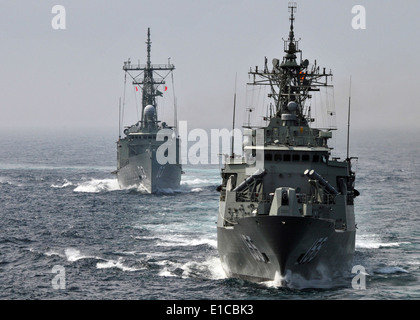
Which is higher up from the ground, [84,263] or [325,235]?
[325,235]

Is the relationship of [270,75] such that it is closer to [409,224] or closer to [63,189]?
[409,224]

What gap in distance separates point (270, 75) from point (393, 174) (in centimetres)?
5103

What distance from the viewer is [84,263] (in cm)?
4406

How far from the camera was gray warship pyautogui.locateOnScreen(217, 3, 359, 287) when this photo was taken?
3672 cm

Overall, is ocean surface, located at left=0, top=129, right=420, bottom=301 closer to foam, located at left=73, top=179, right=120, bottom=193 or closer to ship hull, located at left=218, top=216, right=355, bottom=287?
foam, located at left=73, top=179, right=120, bottom=193

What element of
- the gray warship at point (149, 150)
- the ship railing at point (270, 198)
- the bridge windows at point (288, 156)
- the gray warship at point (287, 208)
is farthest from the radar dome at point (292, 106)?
the gray warship at point (149, 150)

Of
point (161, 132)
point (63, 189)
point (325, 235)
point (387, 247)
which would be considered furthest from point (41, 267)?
point (161, 132)

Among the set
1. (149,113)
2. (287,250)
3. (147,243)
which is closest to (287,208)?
(287,250)

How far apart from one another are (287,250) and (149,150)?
171 ft

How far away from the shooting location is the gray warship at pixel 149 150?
283 ft

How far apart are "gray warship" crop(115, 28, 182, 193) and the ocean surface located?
70.9 inches

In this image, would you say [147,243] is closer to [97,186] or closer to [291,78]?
[291,78]

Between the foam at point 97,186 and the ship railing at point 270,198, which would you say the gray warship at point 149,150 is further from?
the ship railing at point 270,198
